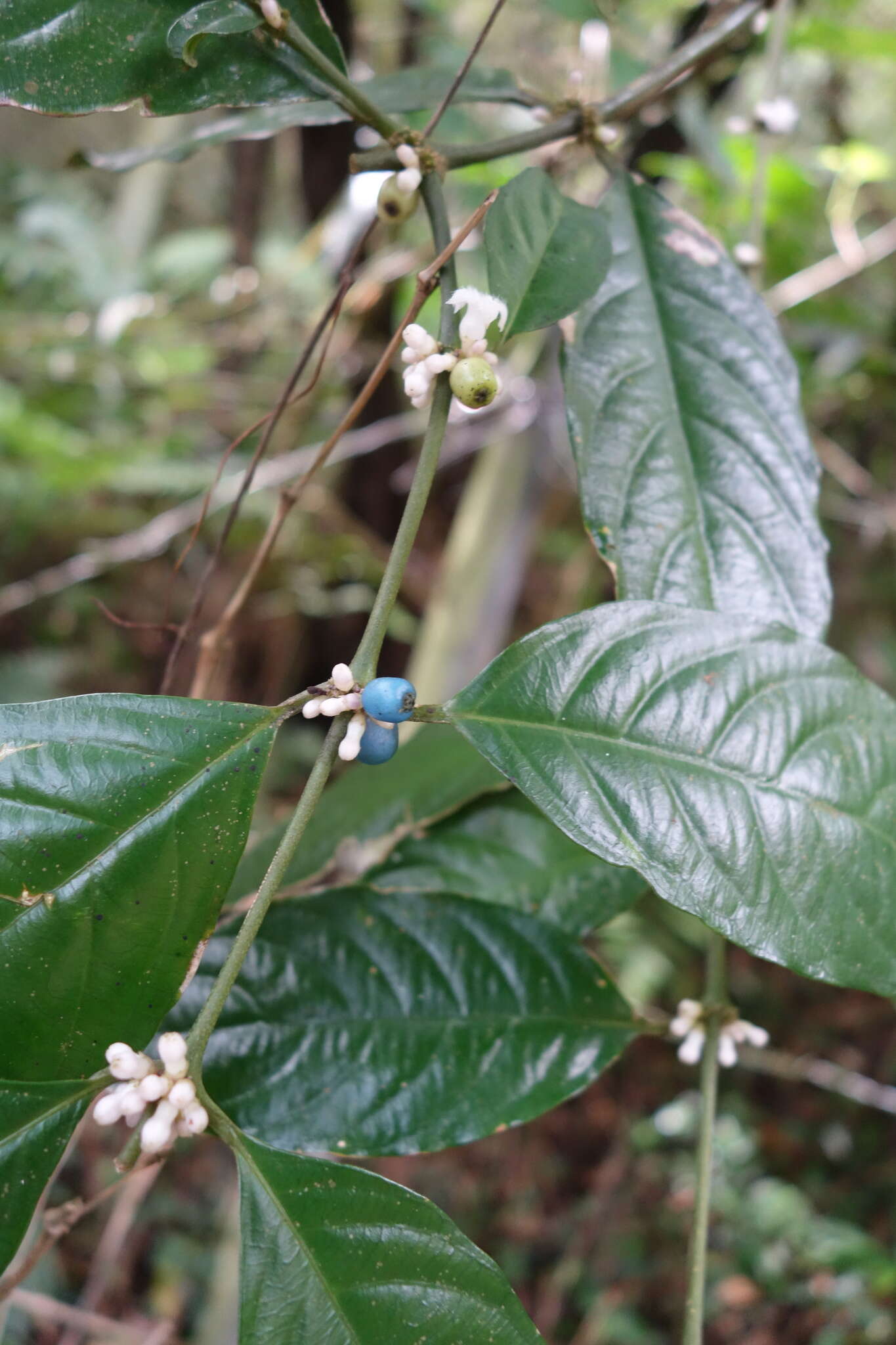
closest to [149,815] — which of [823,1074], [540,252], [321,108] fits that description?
[540,252]

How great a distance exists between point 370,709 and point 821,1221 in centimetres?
224

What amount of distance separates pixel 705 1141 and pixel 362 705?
1.17 feet

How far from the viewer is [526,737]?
471 mm

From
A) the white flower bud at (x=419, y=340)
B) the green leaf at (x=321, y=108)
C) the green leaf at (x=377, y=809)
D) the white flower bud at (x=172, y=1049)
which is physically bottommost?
the white flower bud at (x=172, y=1049)

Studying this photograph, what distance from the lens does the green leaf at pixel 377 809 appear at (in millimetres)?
647

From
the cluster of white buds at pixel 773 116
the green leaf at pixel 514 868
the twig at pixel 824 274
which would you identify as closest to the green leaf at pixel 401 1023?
the green leaf at pixel 514 868

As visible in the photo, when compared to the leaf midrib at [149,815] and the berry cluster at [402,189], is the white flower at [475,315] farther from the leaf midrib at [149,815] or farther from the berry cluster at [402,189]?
the leaf midrib at [149,815]

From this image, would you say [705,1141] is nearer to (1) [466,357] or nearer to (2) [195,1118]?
(2) [195,1118]

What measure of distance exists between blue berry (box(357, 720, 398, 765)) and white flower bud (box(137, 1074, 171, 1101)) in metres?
0.18

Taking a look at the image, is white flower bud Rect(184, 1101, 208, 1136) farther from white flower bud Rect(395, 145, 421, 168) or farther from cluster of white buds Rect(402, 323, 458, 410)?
white flower bud Rect(395, 145, 421, 168)

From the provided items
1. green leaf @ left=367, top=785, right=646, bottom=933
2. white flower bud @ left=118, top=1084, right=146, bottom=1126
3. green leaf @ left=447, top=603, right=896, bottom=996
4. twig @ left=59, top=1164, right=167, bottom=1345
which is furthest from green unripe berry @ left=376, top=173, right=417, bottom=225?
twig @ left=59, top=1164, right=167, bottom=1345

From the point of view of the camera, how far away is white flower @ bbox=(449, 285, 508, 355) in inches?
19.0

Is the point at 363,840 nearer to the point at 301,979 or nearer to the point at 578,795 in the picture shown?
the point at 301,979

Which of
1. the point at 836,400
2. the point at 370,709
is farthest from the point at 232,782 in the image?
the point at 836,400
